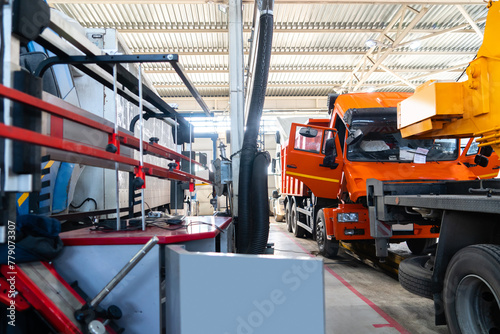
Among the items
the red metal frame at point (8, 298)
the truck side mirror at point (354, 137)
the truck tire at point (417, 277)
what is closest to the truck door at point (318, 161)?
the truck side mirror at point (354, 137)

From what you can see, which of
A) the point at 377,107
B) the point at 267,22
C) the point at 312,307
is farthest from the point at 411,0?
the point at 312,307

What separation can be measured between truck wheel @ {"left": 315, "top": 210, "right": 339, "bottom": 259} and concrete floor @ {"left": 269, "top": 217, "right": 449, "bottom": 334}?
0.27 metres

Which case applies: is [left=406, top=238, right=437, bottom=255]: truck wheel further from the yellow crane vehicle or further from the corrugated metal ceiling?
the corrugated metal ceiling

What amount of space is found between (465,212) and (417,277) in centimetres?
67

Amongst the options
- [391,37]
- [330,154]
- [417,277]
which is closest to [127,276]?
[417,277]

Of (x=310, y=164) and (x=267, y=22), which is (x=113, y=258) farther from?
(x=310, y=164)

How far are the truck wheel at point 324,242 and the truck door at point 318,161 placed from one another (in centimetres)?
54

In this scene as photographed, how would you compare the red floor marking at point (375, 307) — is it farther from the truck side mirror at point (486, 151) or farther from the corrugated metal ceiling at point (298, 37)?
the corrugated metal ceiling at point (298, 37)

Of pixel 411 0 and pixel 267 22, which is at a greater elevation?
pixel 411 0

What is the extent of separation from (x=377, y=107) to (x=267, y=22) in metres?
2.13

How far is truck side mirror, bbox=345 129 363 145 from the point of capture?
4704 mm

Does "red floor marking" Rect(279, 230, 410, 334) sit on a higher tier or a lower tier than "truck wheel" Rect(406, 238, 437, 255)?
lower

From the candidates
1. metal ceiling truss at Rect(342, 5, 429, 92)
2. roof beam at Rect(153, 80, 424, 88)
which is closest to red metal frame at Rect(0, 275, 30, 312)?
metal ceiling truss at Rect(342, 5, 429, 92)

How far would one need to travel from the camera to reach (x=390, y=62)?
11.8 m
